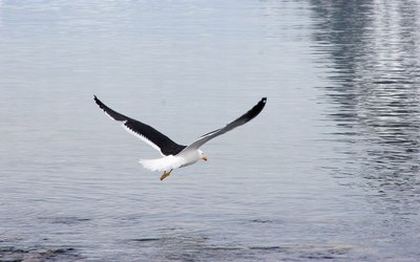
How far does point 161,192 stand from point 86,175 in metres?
2.46

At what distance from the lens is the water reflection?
30.0 meters

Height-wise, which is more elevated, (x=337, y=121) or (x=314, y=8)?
(x=337, y=121)

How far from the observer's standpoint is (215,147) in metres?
33.3

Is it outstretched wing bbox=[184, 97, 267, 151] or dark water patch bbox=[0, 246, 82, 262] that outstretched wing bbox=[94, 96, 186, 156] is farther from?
dark water patch bbox=[0, 246, 82, 262]

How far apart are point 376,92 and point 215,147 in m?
11.1

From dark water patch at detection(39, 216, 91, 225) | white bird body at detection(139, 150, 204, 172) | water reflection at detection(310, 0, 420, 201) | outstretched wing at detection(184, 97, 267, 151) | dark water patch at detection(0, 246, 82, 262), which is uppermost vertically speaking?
outstretched wing at detection(184, 97, 267, 151)

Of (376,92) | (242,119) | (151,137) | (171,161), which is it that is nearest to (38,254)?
(171,161)

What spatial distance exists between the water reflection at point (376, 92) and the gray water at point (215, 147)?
0.08m

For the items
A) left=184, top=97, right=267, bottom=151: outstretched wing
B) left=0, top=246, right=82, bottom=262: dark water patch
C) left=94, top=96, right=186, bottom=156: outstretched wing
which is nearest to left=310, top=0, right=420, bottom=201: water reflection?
left=94, top=96, right=186, bottom=156: outstretched wing

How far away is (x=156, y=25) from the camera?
72812mm

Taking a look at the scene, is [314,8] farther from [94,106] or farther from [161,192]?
[161,192]

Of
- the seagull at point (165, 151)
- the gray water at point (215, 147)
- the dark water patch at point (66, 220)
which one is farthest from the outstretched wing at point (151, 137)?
the dark water patch at point (66, 220)

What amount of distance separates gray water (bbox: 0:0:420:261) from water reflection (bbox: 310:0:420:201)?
79mm

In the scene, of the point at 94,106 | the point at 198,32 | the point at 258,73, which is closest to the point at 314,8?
the point at 198,32
